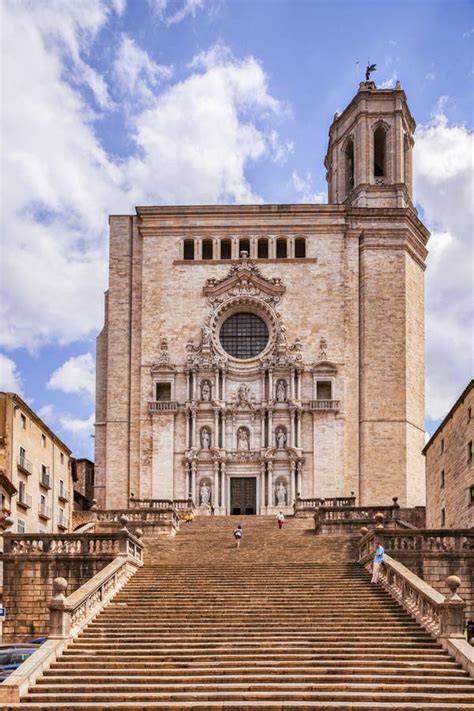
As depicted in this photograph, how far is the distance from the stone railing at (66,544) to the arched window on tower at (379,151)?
99.0 ft

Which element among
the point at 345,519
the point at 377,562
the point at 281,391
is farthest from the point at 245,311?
the point at 377,562

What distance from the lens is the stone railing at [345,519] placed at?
3159 cm

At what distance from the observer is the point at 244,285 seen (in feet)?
161

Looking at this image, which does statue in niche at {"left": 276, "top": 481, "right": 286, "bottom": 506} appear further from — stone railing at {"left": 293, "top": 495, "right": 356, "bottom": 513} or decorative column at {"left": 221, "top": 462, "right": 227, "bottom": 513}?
stone railing at {"left": 293, "top": 495, "right": 356, "bottom": 513}

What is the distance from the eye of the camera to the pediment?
1923 inches

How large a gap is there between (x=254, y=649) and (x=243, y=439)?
28452mm

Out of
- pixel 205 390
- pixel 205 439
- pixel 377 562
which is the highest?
pixel 205 390

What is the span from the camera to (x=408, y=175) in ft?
171

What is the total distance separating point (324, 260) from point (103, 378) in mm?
11881

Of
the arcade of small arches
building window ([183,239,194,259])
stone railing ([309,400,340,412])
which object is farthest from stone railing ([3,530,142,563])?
building window ([183,239,194,259])

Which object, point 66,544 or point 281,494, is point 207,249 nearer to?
point 281,494

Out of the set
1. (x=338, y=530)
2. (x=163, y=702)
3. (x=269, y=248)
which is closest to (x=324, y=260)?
(x=269, y=248)

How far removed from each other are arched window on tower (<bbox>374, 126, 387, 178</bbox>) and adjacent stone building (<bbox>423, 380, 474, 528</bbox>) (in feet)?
52.1

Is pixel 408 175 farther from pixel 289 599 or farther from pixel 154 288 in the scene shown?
pixel 289 599
